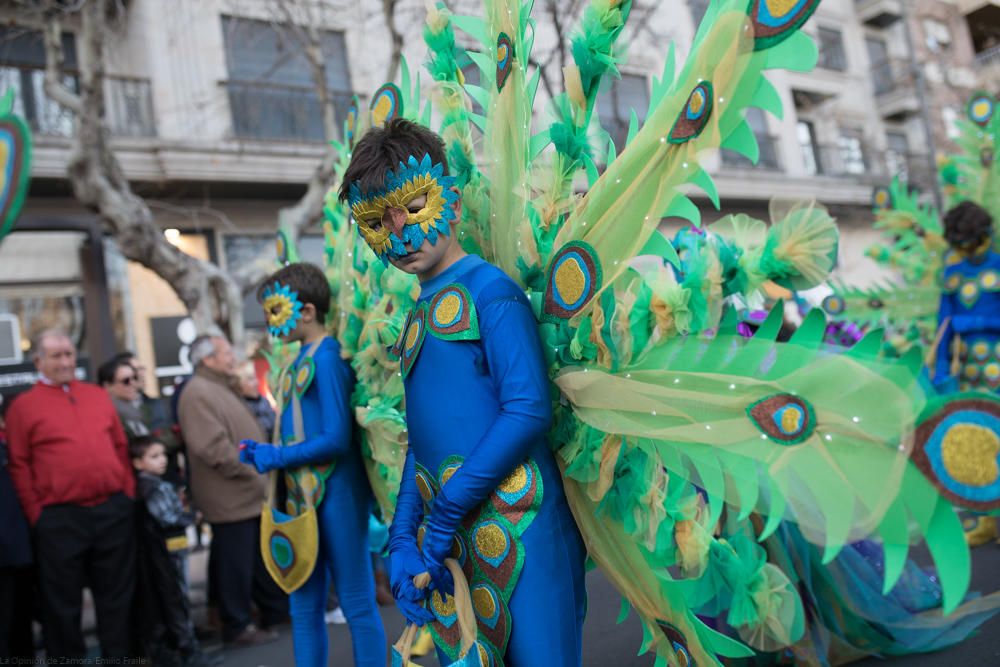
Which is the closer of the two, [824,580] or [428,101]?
[428,101]

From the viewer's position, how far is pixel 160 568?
476 cm

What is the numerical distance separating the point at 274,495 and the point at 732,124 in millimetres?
2395

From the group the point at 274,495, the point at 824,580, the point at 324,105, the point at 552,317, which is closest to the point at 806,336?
the point at 552,317

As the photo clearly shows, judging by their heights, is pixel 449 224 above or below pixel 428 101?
below

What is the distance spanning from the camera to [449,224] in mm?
2062

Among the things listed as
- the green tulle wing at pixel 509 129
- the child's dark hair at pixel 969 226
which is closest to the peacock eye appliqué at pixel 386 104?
the green tulle wing at pixel 509 129

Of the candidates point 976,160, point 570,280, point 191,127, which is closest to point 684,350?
point 570,280

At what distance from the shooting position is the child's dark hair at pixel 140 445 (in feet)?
15.7

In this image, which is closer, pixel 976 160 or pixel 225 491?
pixel 225 491

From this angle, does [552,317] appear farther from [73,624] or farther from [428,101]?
[73,624]

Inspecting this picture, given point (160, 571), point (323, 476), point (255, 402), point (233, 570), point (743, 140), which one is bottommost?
point (233, 570)

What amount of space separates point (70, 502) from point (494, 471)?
340cm

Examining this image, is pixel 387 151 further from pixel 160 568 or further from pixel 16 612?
pixel 16 612

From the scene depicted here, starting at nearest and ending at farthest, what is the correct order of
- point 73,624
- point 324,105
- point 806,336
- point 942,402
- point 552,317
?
point 942,402 < point 806,336 < point 552,317 < point 73,624 < point 324,105
